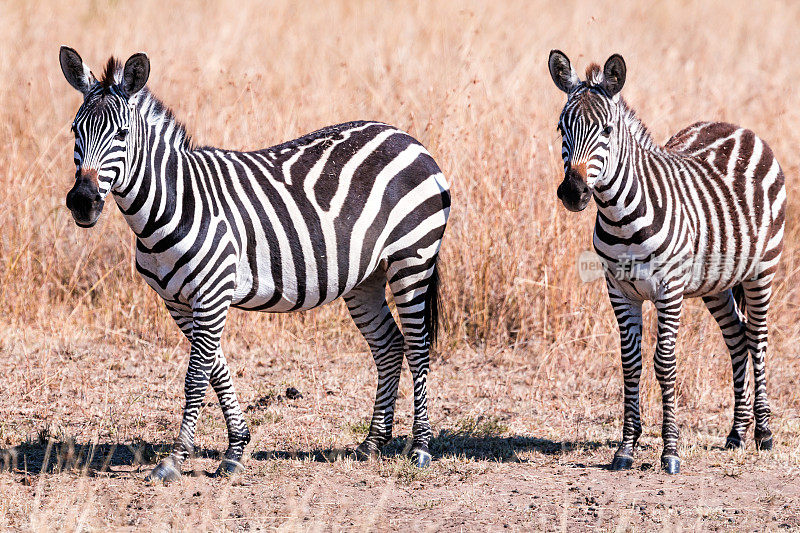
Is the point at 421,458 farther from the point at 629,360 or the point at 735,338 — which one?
the point at 735,338

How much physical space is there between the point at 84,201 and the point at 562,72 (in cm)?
302

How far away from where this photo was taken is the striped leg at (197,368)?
529 cm

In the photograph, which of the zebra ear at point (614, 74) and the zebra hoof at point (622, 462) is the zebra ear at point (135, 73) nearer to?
the zebra ear at point (614, 74)

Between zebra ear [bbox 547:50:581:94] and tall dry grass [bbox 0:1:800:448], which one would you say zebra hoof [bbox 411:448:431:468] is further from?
zebra ear [bbox 547:50:581:94]

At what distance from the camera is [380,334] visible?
637 centimetres

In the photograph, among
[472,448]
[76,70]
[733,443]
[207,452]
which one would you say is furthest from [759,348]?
[76,70]

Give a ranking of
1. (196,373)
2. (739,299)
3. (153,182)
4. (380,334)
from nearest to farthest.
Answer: (153,182), (196,373), (380,334), (739,299)

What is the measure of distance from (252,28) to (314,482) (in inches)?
394

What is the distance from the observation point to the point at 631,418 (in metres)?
6.02

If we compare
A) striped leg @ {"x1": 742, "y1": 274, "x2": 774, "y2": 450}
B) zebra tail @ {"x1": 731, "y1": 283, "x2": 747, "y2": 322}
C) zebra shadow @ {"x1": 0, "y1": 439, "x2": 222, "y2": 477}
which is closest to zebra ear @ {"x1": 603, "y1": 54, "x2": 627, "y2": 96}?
striped leg @ {"x1": 742, "y1": 274, "x2": 774, "y2": 450}

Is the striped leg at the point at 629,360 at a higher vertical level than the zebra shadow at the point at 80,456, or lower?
higher

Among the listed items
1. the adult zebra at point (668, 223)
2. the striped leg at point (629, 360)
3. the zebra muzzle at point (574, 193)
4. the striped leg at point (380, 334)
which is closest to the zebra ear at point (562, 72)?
the adult zebra at point (668, 223)

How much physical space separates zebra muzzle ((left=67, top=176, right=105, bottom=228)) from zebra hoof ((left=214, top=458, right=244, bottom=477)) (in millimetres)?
1756

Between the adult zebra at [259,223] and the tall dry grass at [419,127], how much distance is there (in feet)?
6.60
